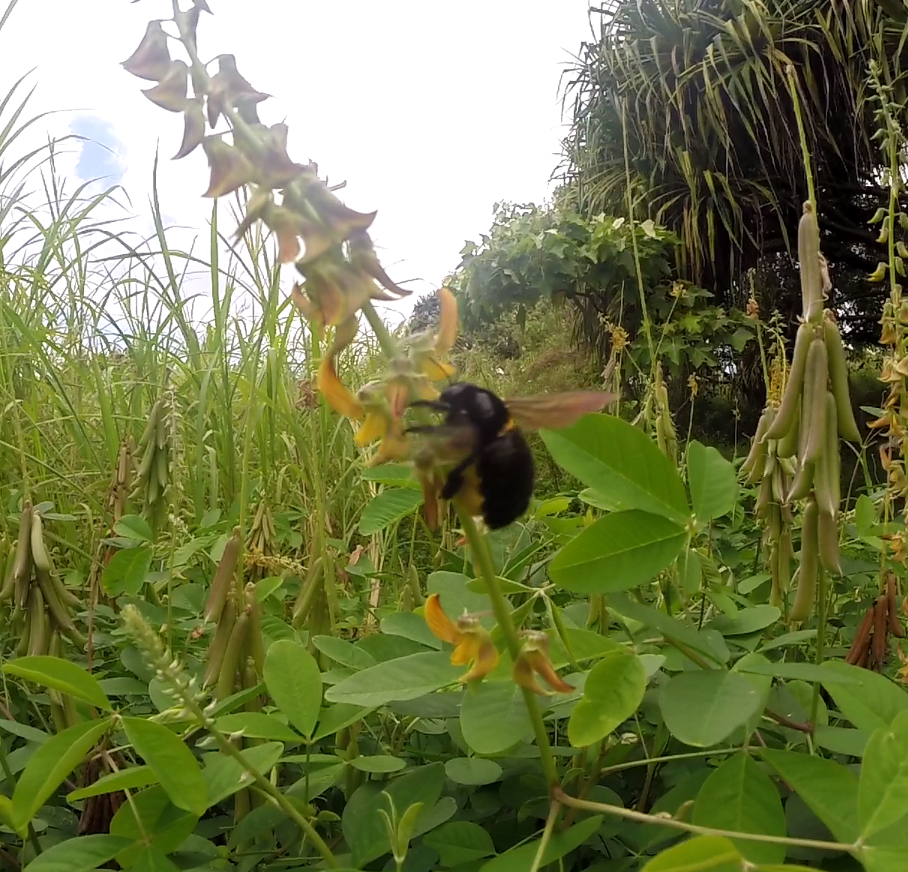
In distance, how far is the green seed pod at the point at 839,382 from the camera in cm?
48

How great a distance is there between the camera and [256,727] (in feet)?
1.56

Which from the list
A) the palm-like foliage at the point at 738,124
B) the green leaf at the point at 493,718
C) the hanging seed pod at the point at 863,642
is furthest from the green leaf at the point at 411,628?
the palm-like foliage at the point at 738,124

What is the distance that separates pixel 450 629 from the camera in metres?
0.33

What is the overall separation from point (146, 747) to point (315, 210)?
0.29 meters

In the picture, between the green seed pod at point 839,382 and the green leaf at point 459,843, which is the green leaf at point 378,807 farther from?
the green seed pod at point 839,382

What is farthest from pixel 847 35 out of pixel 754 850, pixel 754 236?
pixel 754 850

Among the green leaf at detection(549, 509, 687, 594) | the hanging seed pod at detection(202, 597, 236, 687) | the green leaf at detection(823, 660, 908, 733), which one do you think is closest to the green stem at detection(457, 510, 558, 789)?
the green leaf at detection(549, 509, 687, 594)

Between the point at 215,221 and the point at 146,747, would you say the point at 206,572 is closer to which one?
the point at 146,747

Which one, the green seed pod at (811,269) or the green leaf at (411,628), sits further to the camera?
the green leaf at (411,628)

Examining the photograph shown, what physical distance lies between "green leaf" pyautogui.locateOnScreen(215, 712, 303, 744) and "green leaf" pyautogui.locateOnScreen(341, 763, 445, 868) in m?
0.06

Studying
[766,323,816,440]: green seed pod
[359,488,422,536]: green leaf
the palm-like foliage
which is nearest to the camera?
[766,323,816,440]: green seed pod

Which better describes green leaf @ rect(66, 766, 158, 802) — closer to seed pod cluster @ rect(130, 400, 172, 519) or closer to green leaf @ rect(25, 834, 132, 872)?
green leaf @ rect(25, 834, 132, 872)

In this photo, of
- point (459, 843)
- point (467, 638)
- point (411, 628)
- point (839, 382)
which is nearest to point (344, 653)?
point (411, 628)

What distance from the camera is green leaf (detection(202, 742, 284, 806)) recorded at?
432 millimetres
